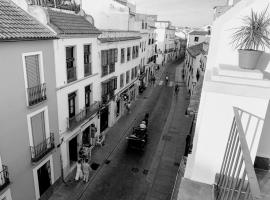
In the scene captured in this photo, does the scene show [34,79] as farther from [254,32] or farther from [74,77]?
[254,32]

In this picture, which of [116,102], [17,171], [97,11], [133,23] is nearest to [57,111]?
[17,171]

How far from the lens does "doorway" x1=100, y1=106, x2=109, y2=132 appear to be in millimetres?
21750

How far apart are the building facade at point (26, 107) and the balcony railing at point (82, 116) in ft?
5.25

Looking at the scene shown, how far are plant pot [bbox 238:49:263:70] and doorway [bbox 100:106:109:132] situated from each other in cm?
1725

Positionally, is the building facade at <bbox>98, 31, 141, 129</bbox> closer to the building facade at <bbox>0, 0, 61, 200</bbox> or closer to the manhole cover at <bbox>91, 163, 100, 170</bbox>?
the manhole cover at <bbox>91, 163, 100, 170</bbox>

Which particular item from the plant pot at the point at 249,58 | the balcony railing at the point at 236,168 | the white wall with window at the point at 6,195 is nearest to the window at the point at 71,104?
the white wall with window at the point at 6,195

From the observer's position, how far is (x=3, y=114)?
10133 mm

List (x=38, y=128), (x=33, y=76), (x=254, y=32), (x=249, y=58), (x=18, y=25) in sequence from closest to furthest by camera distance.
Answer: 1. (x=249, y=58)
2. (x=254, y=32)
3. (x=18, y=25)
4. (x=33, y=76)
5. (x=38, y=128)

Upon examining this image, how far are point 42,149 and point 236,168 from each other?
11.8m

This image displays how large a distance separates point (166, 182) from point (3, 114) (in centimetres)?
1094

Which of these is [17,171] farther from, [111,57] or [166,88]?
[166,88]

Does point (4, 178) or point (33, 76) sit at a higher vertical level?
point (33, 76)

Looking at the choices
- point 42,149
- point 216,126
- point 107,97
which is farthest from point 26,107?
point 107,97

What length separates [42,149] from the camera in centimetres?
1284
